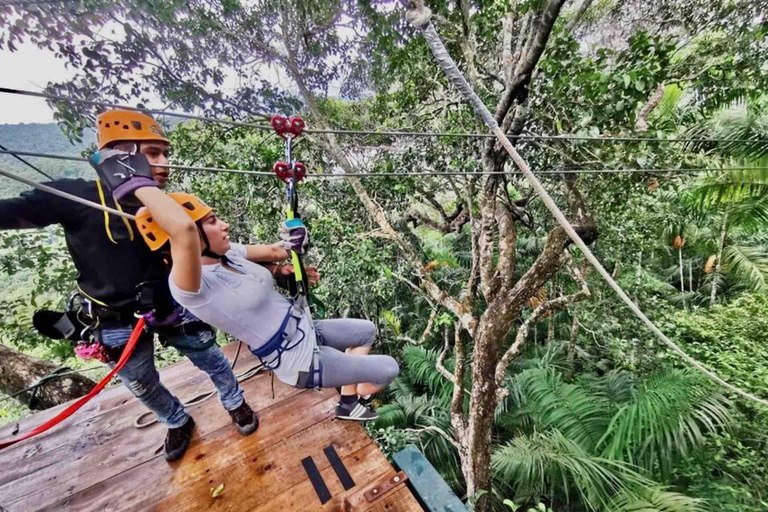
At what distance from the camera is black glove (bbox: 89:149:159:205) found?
43.6 inches

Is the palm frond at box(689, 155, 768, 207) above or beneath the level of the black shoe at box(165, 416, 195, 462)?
above

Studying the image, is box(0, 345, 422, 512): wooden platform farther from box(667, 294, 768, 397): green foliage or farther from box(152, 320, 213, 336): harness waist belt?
box(667, 294, 768, 397): green foliage

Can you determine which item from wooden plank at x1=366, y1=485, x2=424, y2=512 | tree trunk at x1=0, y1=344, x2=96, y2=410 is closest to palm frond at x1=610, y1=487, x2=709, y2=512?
wooden plank at x1=366, y1=485, x2=424, y2=512

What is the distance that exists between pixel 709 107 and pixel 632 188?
2.91ft

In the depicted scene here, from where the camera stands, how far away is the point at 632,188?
120 inches

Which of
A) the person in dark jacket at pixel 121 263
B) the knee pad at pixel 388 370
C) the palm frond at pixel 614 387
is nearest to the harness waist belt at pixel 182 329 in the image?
the person in dark jacket at pixel 121 263

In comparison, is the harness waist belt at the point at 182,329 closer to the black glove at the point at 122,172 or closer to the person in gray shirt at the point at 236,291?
the person in gray shirt at the point at 236,291

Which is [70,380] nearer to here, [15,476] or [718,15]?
[15,476]

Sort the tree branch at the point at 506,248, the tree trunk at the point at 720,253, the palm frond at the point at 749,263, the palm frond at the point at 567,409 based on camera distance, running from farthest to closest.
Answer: the tree trunk at the point at 720,253 < the palm frond at the point at 749,263 < the palm frond at the point at 567,409 < the tree branch at the point at 506,248

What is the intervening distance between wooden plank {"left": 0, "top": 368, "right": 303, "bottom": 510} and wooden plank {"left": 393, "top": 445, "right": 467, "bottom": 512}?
946mm

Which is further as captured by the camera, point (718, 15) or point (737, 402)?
point (737, 402)

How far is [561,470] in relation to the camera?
3.09m

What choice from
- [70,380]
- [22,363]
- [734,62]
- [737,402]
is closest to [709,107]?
[734,62]

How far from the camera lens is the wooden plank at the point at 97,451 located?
181cm
